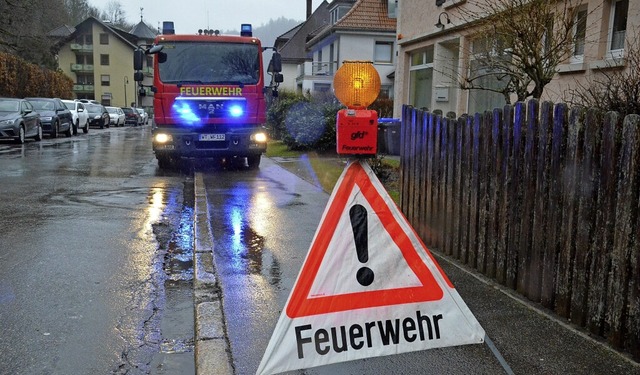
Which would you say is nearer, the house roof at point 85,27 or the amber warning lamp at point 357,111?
the amber warning lamp at point 357,111

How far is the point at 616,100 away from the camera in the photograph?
4918 mm

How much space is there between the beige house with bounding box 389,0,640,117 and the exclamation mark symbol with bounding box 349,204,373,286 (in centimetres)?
590

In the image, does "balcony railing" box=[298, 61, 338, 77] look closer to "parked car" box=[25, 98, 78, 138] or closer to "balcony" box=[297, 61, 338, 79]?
"balcony" box=[297, 61, 338, 79]

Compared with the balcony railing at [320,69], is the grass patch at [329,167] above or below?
below

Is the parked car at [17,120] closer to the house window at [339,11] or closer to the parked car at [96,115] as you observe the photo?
the parked car at [96,115]

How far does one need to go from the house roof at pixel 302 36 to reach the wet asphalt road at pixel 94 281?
179ft

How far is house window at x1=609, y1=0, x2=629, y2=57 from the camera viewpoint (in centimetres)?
942

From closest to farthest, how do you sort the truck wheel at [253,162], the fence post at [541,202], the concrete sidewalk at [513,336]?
the concrete sidewalk at [513,336] → the fence post at [541,202] → the truck wheel at [253,162]

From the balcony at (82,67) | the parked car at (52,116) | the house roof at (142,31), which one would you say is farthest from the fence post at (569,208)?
the house roof at (142,31)

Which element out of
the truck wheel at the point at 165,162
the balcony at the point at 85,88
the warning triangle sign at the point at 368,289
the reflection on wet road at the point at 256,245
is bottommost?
the reflection on wet road at the point at 256,245

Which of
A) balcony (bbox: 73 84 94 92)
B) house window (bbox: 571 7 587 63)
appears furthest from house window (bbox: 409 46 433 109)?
balcony (bbox: 73 84 94 92)

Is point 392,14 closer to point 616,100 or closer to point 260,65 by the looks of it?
point 260,65

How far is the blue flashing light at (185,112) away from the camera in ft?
43.1

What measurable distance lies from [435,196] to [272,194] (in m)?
4.71
